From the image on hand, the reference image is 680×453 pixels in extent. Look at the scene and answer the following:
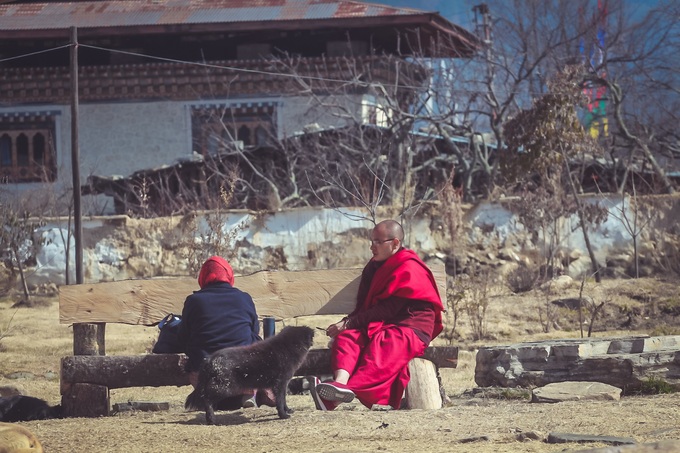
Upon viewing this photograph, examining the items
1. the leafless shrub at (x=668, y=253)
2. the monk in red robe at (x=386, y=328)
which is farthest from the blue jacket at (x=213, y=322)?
the leafless shrub at (x=668, y=253)

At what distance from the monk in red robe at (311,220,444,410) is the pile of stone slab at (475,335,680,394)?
0.98 meters

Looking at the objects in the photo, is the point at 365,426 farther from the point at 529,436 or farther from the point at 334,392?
the point at 529,436

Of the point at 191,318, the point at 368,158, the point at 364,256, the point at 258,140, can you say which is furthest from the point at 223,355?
the point at 258,140

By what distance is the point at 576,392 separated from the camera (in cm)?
717

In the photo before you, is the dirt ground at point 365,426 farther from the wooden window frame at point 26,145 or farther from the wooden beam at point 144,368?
the wooden window frame at point 26,145

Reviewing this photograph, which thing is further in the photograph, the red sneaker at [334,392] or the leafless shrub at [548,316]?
the leafless shrub at [548,316]

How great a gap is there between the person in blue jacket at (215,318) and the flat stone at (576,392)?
1828 millimetres

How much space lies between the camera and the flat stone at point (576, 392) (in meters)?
7.08

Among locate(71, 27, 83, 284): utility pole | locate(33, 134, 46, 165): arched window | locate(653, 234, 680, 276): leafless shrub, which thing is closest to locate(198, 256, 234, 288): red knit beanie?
locate(71, 27, 83, 284): utility pole

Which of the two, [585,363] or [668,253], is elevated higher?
[668,253]

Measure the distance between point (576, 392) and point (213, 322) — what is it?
243 centimetres

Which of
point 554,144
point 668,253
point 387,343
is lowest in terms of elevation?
point 387,343

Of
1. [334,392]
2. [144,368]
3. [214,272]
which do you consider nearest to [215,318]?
[214,272]

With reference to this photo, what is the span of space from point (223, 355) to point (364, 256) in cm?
1184
